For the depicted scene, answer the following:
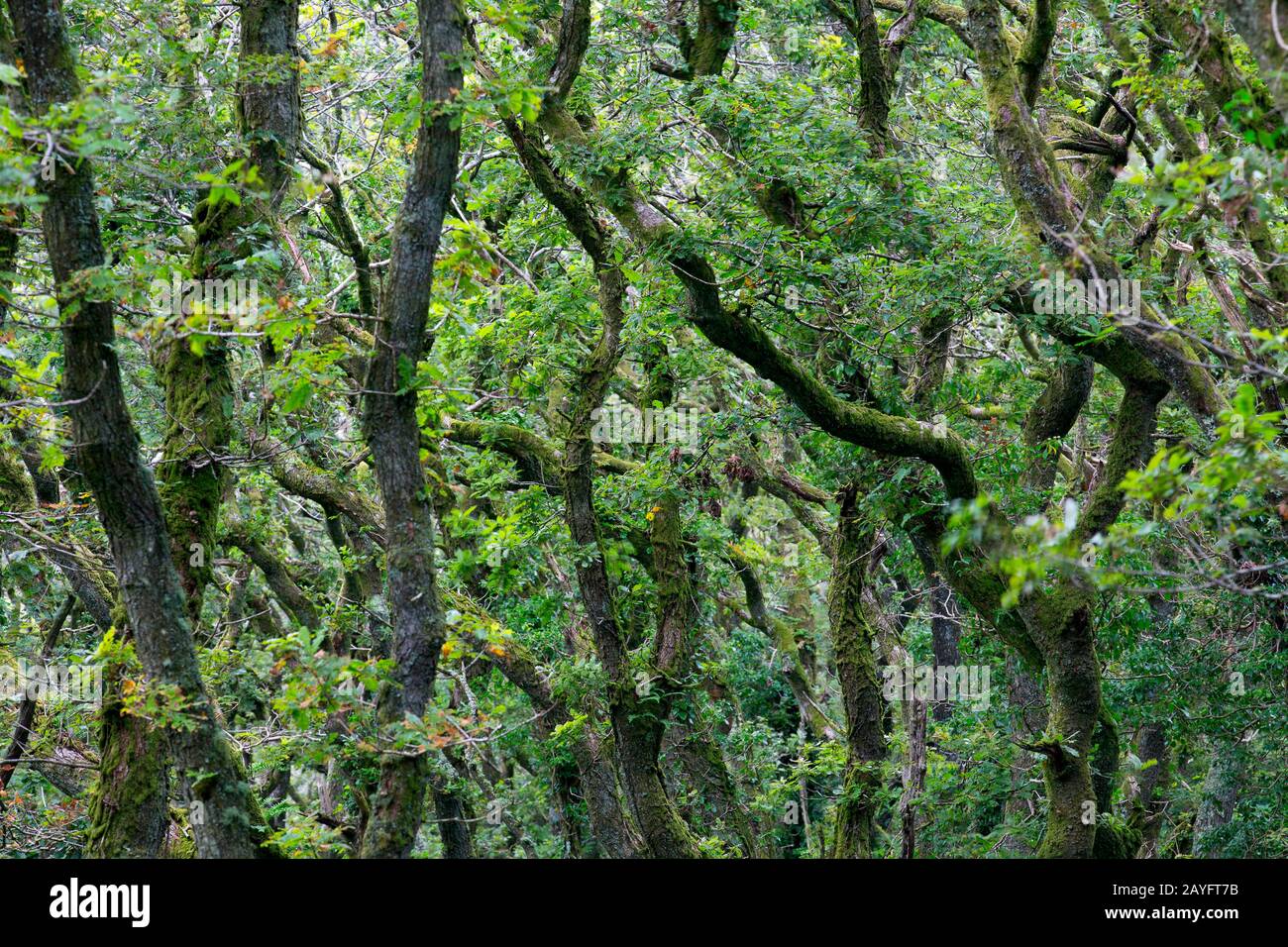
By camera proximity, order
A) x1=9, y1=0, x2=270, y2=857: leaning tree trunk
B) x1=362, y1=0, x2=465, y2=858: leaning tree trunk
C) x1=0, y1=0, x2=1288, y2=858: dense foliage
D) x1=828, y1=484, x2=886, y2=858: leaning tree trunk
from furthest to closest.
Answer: x1=828, y1=484, x2=886, y2=858: leaning tree trunk
x1=362, y1=0, x2=465, y2=858: leaning tree trunk
x1=0, y1=0, x2=1288, y2=858: dense foliage
x1=9, y1=0, x2=270, y2=857: leaning tree trunk

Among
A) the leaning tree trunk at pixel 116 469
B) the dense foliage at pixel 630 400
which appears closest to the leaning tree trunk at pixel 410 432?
the dense foliage at pixel 630 400

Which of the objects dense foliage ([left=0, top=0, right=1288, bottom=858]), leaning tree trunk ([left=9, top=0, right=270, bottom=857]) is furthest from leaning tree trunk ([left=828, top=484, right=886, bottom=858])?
leaning tree trunk ([left=9, top=0, right=270, bottom=857])

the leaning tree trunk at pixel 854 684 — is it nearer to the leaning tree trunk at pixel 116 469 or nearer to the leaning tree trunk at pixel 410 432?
the leaning tree trunk at pixel 410 432

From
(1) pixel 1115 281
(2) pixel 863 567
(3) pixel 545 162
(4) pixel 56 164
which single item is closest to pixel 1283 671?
(2) pixel 863 567

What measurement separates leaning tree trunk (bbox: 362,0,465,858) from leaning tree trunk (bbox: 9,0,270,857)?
76cm

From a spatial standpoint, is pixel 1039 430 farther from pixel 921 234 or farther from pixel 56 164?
pixel 56 164

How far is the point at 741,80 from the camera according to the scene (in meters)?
9.19

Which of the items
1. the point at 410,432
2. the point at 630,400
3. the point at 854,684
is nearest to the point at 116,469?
the point at 410,432

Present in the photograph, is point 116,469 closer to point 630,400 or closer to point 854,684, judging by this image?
point 854,684

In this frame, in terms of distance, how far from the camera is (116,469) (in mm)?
5387

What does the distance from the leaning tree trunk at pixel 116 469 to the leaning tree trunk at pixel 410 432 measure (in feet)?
2.51

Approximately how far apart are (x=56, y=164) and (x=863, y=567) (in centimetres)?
770

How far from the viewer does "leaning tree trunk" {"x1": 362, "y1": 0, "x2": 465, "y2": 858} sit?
564cm

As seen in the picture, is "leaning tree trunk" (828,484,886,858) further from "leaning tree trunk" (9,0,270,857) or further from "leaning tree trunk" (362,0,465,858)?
"leaning tree trunk" (9,0,270,857)
